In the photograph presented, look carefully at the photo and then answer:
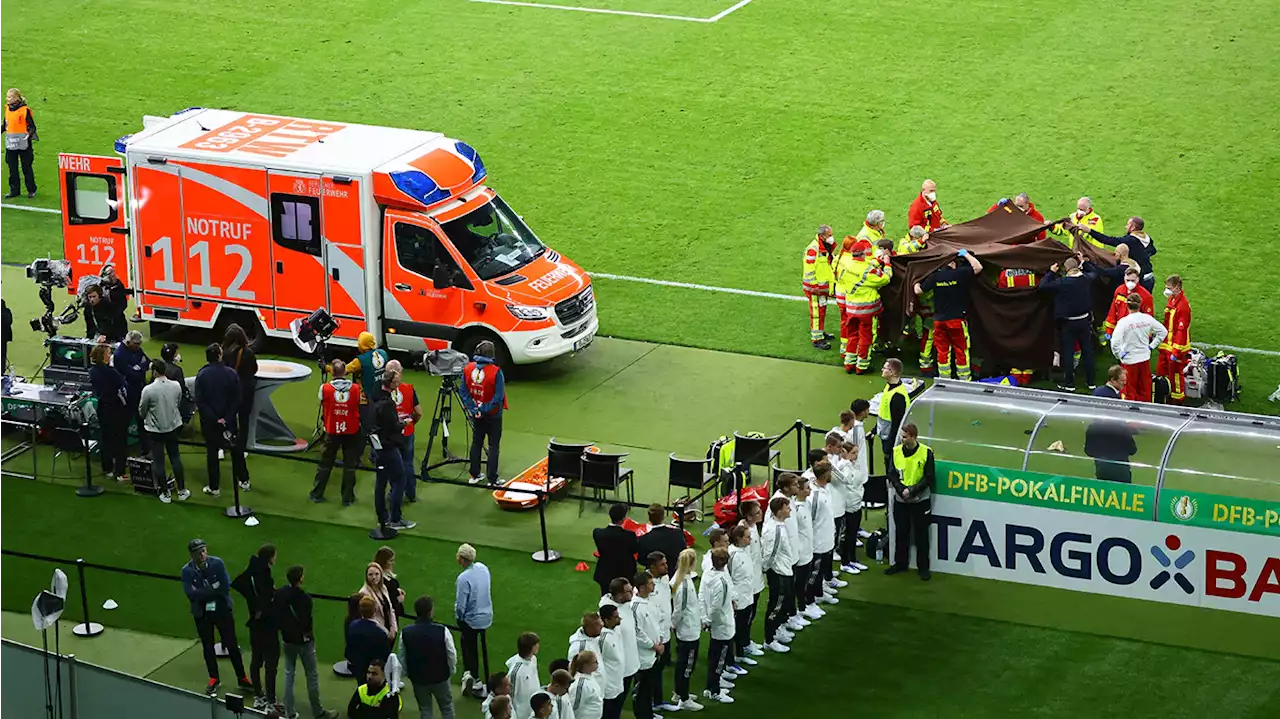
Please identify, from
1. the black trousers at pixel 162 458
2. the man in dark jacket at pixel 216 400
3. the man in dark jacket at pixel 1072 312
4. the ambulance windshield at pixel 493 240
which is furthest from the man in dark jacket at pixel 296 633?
the man in dark jacket at pixel 1072 312

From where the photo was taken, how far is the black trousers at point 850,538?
2061cm

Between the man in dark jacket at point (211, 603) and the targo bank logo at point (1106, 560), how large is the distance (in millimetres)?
7427

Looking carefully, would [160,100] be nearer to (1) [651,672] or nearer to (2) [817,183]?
(2) [817,183]

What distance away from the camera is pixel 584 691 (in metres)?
15.9

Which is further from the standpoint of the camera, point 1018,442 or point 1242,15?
point 1242,15

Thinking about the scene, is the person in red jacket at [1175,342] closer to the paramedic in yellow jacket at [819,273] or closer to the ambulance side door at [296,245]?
the paramedic in yellow jacket at [819,273]

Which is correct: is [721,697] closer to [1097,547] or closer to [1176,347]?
[1097,547]

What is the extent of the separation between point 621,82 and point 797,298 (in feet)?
35.3

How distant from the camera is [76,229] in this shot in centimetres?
2797

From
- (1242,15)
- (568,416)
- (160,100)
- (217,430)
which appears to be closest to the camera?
(217,430)

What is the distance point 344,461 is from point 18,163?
14.2 metres

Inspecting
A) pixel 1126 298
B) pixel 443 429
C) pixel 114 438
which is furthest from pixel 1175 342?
pixel 114 438

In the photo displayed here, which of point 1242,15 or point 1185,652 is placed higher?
point 1242,15

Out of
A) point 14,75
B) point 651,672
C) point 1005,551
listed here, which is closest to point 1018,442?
point 1005,551
